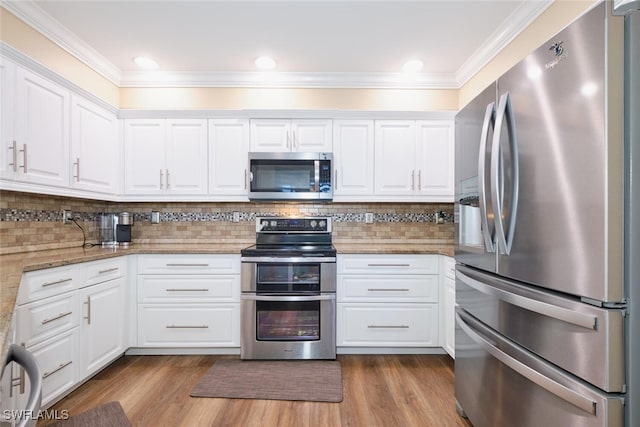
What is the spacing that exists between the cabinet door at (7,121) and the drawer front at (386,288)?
2.32 m

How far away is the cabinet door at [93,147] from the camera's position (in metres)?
2.51

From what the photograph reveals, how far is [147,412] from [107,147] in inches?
84.7

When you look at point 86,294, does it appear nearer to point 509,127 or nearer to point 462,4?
point 509,127

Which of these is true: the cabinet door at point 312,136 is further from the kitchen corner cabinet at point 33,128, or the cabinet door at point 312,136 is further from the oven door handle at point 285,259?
the kitchen corner cabinet at point 33,128

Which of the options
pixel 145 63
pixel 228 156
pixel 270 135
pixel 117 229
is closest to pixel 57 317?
pixel 117 229

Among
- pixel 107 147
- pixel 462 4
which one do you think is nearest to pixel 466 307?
pixel 462 4

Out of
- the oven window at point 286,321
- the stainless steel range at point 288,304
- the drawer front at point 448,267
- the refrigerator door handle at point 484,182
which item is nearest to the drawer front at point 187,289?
the stainless steel range at point 288,304

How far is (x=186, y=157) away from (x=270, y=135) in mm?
804

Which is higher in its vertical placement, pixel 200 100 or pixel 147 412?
pixel 200 100

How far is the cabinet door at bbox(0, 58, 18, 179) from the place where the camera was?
1.91m

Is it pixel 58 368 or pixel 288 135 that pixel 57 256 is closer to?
pixel 58 368

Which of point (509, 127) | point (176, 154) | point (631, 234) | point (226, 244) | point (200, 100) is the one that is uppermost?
point (200, 100)

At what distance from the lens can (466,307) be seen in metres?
1.81

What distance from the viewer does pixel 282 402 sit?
6.97ft
